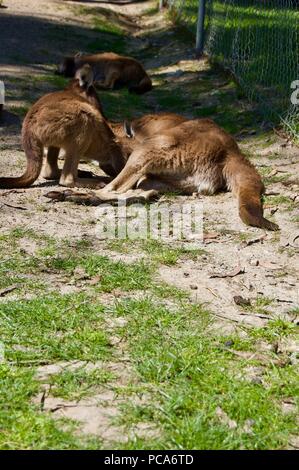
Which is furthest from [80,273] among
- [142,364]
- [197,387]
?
[197,387]

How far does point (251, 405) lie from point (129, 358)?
0.72 m

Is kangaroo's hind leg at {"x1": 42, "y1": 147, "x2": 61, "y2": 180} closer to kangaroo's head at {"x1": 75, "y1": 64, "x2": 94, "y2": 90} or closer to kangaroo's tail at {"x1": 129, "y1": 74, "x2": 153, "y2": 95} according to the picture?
kangaroo's head at {"x1": 75, "y1": 64, "x2": 94, "y2": 90}

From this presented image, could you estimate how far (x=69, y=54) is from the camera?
621 inches

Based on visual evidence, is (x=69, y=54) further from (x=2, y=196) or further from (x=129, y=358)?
(x=129, y=358)

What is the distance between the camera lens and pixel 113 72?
13.1 metres

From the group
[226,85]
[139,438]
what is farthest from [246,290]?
[226,85]

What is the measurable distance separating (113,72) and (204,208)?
680 cm

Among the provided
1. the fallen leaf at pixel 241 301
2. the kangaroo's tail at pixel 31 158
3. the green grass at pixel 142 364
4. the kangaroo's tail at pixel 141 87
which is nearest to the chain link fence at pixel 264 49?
the kangaroo's tail at pixel 141 87

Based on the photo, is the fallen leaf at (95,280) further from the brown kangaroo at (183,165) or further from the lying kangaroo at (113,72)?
the lying kangaroo at (113,72)

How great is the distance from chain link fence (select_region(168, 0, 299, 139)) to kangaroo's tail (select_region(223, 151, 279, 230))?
1.58 metres

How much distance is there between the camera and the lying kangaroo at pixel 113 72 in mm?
12703

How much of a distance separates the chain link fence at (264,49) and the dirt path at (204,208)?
262 mm

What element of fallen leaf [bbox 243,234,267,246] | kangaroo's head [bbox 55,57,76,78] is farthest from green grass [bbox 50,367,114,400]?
kangaroo's head [bbox 55,57,76,78]

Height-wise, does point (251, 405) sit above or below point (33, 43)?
below
